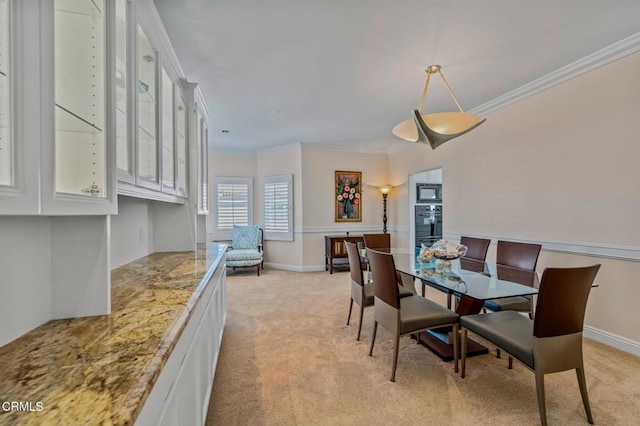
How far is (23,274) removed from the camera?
0.93m

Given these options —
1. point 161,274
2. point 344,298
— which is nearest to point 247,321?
point 344,298

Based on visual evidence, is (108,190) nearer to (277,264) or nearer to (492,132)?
(492,132)

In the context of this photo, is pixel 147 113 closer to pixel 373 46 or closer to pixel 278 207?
pixel 373 46

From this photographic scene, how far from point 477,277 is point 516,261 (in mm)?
795

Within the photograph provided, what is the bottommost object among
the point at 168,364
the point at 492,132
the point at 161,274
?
the point at 168,364

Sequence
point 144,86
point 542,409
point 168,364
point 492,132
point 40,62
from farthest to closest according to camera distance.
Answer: point 492,132 → point 144,86 → point 542,409 → point 168,364 → point 40,62

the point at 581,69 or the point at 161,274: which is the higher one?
the point at 581,69

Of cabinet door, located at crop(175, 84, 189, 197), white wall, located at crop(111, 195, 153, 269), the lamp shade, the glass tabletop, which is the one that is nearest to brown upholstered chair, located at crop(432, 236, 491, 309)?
the glass tabletop

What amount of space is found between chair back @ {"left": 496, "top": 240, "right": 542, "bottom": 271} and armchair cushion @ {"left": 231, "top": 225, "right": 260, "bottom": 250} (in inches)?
173

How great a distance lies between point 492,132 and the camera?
12.3 ft

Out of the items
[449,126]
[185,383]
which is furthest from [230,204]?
[185,383]

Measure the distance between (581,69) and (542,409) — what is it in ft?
10.1

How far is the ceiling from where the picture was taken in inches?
79.5

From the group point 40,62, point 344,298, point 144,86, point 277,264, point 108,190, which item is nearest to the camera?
point 40,62
